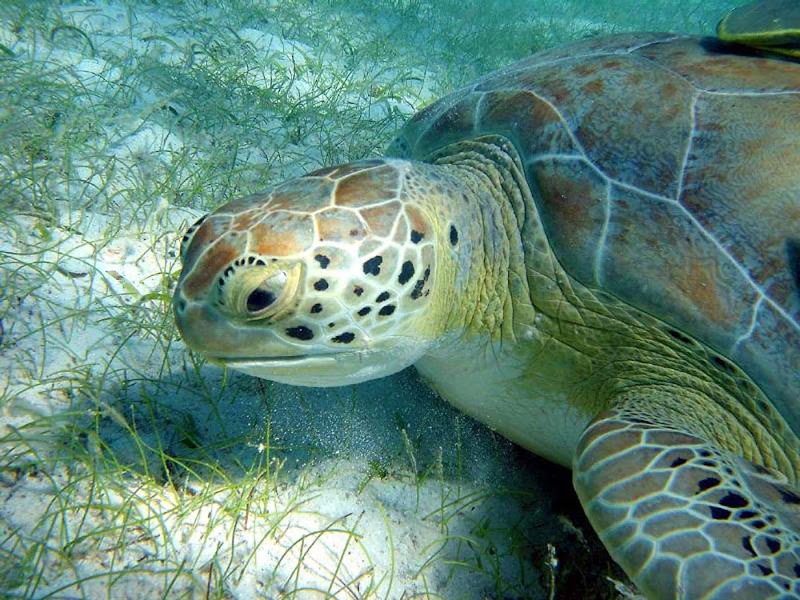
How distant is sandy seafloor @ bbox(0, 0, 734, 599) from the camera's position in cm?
146

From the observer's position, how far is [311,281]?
1.46 metres

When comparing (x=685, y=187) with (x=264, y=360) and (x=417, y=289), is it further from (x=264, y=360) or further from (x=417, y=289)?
(x=264, y=360)

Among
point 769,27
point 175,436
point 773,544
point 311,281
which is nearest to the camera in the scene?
point 773,544

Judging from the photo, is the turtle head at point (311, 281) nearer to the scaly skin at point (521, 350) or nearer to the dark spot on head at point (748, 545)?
the scaly skin at point (521, 350)

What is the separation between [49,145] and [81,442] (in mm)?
1776

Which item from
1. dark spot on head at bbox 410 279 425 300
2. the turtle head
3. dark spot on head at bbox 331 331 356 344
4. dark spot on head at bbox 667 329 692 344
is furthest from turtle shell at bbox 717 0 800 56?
dark spot on head at bbox 331 331 356 344

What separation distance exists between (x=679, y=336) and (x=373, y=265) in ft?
3.46

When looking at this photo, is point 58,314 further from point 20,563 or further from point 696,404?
point 696,404

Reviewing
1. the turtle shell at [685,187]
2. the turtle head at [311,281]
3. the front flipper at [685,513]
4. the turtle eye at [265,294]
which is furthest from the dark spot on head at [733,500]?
the turtle eye at [265,294]

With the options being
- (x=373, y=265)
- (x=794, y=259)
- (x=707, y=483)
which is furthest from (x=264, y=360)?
(x=794, y=259)

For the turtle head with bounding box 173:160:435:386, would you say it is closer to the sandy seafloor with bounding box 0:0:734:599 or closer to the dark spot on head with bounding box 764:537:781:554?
the sandy seafloor with bounding box 0:0:734:599

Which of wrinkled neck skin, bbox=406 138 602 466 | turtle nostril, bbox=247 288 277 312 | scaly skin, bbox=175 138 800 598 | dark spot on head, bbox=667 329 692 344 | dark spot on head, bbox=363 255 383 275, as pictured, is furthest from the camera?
wrinkled neck skin, bbox=406 138 602 466

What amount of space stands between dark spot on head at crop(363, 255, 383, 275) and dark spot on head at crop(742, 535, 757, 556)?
1.17m

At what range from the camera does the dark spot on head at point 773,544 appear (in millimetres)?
1221
